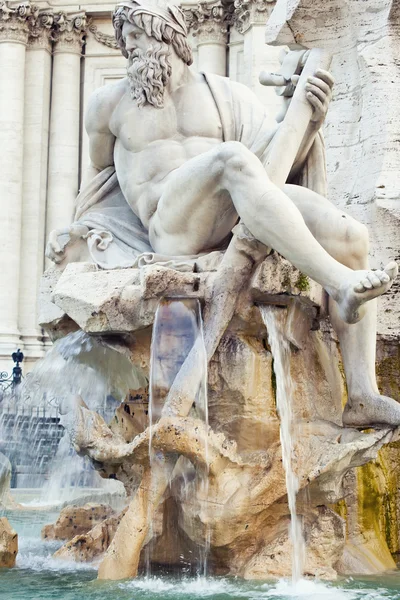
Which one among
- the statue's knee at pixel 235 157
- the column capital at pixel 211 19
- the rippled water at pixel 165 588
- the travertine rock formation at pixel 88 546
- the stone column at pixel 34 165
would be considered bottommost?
the rippled water at pixel 165 588

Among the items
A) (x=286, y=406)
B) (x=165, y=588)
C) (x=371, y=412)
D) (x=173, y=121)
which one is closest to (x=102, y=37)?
(x=173, y=121)

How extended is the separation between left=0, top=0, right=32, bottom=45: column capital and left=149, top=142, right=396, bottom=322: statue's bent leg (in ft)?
53.2

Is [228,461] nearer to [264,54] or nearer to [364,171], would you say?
[364,171]

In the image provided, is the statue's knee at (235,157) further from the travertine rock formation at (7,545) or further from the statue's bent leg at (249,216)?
the travertine rock formation at (7,545)

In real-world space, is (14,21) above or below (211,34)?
above

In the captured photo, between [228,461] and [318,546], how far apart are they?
58 cm

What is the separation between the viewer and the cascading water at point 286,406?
4473mm

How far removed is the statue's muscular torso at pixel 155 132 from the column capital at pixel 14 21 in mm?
15589

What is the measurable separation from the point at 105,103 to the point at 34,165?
1520cm

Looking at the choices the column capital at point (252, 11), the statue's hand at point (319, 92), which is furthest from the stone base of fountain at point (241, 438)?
the column capital at point (252, 11)

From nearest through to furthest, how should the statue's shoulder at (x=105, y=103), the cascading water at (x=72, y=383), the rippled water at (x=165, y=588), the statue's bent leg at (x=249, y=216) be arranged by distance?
1. the rippled water at (x=165, y=588)
2. the statue's bent leg at (x=249, y=216)
3. the cascading water at (x=72, y=383)
4. the statue's shoulder at (x=105, y=103)

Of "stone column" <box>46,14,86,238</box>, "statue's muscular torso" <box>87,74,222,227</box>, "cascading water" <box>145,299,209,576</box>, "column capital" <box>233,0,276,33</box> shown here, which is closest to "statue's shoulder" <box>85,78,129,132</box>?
"statue's muscular torso" <box>87,74,222,227</box>

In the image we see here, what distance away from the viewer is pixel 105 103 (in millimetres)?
5375

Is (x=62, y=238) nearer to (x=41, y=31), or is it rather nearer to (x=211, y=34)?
(x=211, y=34)
